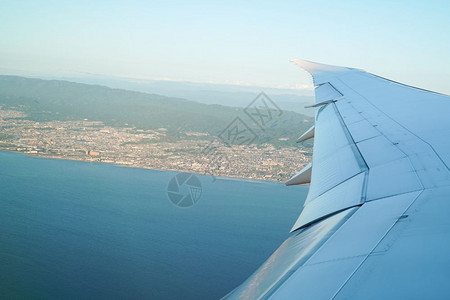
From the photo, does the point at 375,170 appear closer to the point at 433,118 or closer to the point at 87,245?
the point at 433,118

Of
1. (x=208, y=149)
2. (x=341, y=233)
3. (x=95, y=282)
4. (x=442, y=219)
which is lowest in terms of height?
(x=95, y=282)

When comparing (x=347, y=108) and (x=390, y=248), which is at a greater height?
(x=347, y=108)

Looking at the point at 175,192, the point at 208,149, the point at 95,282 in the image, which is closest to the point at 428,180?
the point at 95,282

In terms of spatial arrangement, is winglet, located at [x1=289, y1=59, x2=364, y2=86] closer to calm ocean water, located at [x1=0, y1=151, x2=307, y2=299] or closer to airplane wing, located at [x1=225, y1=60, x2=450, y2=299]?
airplane wing, located at [x1=225, y1=60, x2=450, y2=299]

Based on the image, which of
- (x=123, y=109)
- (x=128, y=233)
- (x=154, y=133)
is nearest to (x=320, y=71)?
(x=128, y=233)

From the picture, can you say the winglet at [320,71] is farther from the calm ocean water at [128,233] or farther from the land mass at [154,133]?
the land mass at [154,133]

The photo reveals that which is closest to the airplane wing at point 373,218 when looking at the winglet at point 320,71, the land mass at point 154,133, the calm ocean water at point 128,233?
the winglet at point 320,71

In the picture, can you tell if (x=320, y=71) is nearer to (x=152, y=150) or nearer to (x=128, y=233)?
(x=128, y=233)
